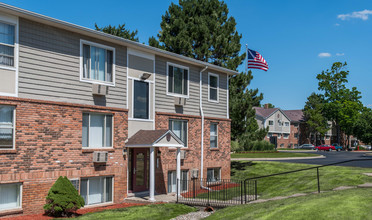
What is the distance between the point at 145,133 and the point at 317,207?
8.71 meters

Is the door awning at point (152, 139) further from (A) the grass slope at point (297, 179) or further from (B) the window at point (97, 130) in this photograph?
(A) the grass slope at point (297, 179)

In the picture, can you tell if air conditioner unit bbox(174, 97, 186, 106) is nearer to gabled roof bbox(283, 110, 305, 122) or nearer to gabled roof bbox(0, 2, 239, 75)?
gabled roof bbox(0, 2, 239, 75)

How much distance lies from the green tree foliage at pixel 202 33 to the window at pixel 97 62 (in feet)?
41.0

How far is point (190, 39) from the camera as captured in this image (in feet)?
93.1

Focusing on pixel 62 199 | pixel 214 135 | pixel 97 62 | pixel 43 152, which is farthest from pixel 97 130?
pixel 214 135

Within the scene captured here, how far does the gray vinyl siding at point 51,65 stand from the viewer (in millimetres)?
13188

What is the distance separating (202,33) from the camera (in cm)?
2833

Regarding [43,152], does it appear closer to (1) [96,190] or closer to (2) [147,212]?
(1) [96,190]

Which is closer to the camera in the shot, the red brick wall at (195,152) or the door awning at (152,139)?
the door awning at (152,139)

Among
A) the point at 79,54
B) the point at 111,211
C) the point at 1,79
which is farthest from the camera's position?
the point at 79,54

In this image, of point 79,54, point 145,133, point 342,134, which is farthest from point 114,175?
point 342,134

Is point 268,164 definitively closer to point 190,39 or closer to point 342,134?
point 190,39

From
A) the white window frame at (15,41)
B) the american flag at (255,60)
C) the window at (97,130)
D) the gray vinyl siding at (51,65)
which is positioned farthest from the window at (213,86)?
the white window frame at (15,41)

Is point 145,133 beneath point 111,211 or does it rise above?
above
